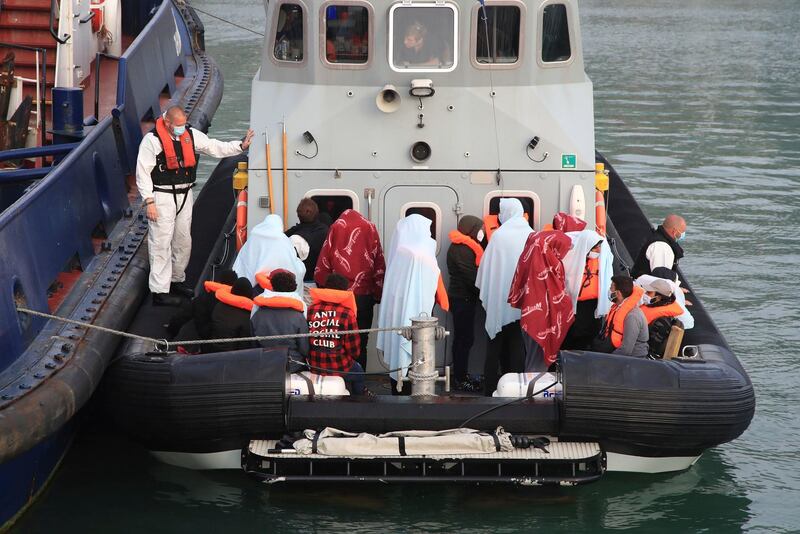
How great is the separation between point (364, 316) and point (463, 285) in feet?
2.35

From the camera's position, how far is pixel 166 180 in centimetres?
894

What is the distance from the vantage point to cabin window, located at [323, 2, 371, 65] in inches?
349

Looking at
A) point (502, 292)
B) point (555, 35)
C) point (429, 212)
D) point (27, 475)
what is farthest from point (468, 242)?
point (27, 475)

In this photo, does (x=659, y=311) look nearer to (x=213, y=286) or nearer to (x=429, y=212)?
(x=429, y=212)

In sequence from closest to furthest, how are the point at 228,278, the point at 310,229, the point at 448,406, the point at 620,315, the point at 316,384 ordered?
the point at 448,406 → the point at 316,384 → the point at 620,315 → the point at 228,278 → the point at 310,229

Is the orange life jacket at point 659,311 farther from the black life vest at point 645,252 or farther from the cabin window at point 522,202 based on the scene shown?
the cabin window at point 522,202

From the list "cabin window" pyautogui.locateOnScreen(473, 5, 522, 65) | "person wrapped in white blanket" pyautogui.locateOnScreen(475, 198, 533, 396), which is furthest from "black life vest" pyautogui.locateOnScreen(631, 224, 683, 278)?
"cabin window" pyautogui.locateOnScreen(473, 5, 522, 65)

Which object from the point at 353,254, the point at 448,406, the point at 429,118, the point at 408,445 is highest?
the point at 429,118

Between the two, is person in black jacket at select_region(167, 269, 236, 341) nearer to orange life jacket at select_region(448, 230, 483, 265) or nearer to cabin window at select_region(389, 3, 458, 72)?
orange life jacket at select_region(448, 230, 483, 265)

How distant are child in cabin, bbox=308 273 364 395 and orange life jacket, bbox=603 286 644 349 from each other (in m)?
1.60

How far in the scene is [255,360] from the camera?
24.2 ft

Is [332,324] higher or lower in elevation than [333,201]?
lower

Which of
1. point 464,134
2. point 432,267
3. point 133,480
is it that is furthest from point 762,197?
point 133,480

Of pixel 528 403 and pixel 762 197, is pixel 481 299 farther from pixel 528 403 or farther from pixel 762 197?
pixel 762 197
